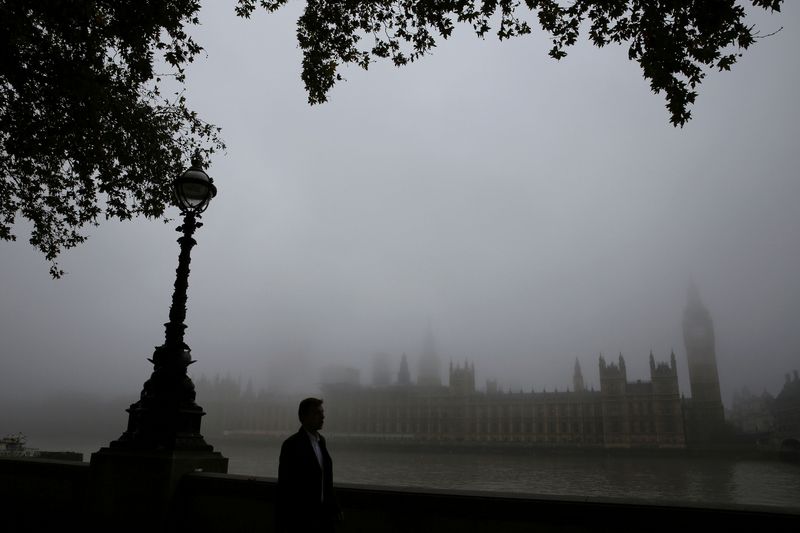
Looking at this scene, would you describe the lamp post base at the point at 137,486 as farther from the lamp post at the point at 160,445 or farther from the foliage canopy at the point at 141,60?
the foliage canopy at the point at 141,60

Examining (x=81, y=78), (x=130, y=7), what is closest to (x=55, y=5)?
(x=130, y=7)

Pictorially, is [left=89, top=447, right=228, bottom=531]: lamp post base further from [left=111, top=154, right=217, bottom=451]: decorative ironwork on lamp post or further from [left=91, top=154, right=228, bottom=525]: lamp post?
[left=111, top=154, right=217, bottom=451]: decorative ironwork on lamp post

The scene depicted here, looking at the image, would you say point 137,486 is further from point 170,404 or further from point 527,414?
point 527,414

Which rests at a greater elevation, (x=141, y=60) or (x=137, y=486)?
(x=141, y=60)

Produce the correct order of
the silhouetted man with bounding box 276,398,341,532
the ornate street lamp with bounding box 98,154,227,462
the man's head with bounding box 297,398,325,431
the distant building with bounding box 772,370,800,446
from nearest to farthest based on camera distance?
the silhouetted man with bounding box 276,398,341,532 → the man's head with bounding box 297,398,325,431 → the ornate street lamp with bounding box 98,154,227,462 → the distant building with bounding box 772,370,800,446

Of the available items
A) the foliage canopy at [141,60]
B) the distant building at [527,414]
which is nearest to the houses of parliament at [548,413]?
the distant building at [527,414]

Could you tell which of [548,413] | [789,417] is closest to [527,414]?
[548,413]

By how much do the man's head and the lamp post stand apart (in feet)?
7.25

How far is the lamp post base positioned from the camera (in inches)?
200

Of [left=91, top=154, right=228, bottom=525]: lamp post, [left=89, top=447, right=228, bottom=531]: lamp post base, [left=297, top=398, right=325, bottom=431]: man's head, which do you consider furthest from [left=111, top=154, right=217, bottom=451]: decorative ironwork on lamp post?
[left=297, top=398, right=325, bottom=431]: man's head

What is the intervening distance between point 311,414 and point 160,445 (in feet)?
8.23

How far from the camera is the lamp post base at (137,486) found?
5070 millimetres

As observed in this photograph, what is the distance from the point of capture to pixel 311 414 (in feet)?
12.2

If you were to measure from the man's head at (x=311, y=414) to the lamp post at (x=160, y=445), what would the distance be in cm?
221
